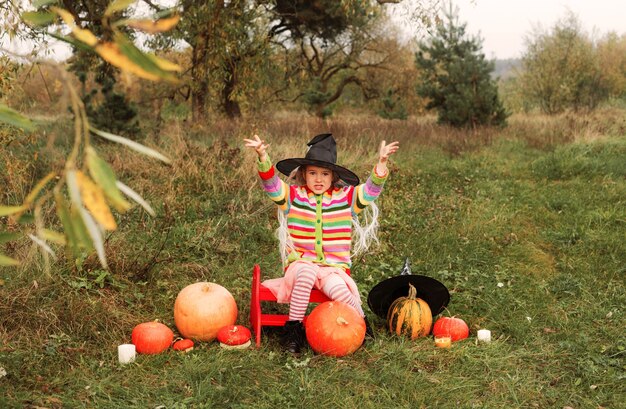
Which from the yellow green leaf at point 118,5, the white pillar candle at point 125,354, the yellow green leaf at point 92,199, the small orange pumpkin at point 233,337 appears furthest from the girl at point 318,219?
the yellow green leaf at point 92,199

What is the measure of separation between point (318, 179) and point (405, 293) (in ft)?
3.25

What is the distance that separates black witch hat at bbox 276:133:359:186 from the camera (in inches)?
159

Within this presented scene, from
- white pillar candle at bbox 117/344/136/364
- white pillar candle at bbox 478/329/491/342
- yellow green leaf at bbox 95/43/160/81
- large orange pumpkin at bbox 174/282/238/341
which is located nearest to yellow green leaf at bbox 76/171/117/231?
yellow green leaf at bbox 95/43/160/81

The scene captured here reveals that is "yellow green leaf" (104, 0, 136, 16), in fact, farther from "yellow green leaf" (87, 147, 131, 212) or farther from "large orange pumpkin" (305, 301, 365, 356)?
"large orange pumpkin" (305, 301, 365, 356)

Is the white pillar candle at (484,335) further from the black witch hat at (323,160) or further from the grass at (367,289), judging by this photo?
the black witch hat at (323,160)

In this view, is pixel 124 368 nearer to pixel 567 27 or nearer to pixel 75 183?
pixel 75 183

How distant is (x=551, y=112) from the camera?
20172mm

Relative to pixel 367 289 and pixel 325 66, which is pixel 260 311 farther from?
pixel 325 66

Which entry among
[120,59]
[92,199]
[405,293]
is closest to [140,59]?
[120,59]

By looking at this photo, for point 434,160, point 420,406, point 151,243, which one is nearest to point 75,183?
point 420,406

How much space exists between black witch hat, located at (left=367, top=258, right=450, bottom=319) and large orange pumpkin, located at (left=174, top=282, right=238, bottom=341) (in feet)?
3.18

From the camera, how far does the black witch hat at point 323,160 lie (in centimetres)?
405

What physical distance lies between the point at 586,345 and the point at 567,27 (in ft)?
73.4

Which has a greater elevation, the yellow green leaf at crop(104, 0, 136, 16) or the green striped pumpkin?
the yellow green leaf at crop(104, 0, 136, 16)
